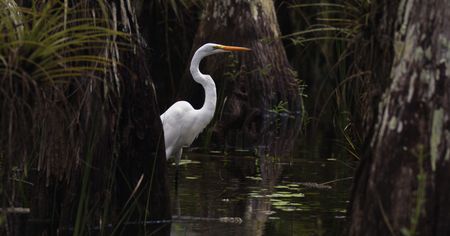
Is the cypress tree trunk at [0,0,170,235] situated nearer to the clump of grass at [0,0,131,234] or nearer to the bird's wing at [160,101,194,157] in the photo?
the clump of grass at [0,0,131,234]

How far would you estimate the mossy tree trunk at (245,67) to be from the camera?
12.8 meters

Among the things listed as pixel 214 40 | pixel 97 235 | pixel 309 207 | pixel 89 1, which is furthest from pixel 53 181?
pixel 214 40

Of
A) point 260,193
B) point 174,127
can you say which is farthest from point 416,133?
point 174,127

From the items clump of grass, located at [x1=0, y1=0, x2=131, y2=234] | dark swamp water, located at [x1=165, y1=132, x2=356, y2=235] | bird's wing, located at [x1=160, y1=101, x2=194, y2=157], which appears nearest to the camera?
clump of grass, located at [x1=0, y1=0, x2=131, y2=234]

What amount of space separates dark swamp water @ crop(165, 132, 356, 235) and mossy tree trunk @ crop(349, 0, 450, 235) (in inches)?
49.9

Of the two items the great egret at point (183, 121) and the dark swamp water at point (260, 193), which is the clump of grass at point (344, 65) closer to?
the dark swamp water at point (260, 193)

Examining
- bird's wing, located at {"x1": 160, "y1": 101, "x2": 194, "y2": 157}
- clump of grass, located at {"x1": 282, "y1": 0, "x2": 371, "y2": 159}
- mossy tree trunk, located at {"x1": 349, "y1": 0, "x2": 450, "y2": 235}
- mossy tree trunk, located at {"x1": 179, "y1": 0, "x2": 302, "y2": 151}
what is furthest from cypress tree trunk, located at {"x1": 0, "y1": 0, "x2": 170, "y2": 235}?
mossy tree trunk, located at {"x1": 179, "y1": 0, "x2": 302, "y2": 151}

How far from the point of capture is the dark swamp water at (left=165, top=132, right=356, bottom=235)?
7035mm

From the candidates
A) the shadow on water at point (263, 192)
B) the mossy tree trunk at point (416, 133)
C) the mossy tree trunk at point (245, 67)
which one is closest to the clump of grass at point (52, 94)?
the shadow on water at point (263, 192)

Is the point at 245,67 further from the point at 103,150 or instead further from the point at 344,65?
the point at 103,150

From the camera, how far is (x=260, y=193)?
8344 millimetres

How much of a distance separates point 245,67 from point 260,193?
15.6 feet

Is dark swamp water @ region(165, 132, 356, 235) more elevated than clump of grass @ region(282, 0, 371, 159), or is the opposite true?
clump of grass @ region(282, 0, 371, 159)

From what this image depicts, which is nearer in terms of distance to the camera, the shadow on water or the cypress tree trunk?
the cypress tree trunk
